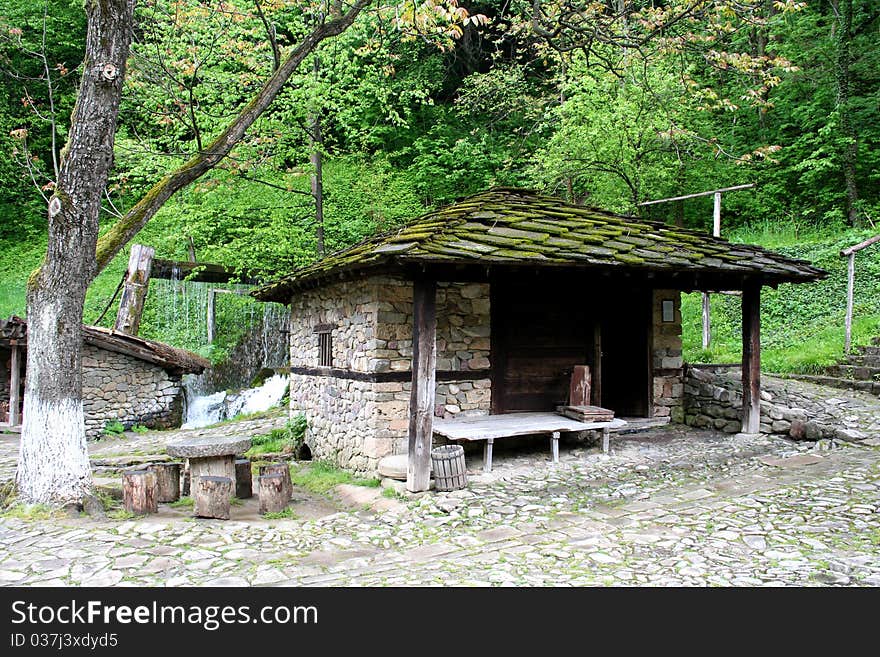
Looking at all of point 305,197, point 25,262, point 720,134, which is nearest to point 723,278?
point 305,197

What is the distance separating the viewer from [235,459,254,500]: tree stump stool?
285 inches

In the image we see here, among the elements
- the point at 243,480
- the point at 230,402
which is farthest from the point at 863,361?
the point at 230,402

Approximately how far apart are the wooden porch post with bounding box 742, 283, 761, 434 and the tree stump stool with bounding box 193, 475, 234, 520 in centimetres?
699

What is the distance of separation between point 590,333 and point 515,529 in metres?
4.17

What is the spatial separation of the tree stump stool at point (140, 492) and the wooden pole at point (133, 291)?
27.6ft

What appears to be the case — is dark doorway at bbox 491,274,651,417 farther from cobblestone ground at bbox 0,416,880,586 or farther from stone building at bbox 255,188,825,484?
cobblestone ground at bbox 0,416,880,586

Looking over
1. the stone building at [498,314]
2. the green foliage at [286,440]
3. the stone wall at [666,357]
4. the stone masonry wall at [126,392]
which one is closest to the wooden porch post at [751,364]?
the stone building at [498,314]

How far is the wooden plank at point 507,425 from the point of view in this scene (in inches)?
281

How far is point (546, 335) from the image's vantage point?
8688 mm

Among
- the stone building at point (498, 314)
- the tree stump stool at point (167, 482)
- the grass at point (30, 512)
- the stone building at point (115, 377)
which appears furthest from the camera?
the stone building at point (115, 377)

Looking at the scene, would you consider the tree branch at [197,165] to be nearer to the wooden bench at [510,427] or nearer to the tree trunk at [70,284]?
the tree trunk at [70,284]

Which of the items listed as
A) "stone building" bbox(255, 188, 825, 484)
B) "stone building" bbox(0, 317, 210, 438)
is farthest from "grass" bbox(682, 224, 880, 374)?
"stone building" bbox(0, 317, 210, 438)

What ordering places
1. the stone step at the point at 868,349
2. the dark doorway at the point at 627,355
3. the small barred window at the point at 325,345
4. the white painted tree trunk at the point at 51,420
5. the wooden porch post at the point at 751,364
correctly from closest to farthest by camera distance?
the white painted tree trunk at the point at 51,420 < the wooden porch post at the point at 751,364 < the small barred window at the point at 325,345 < the dark doorway at the point at 627,355 < the stone step at the point at 868,349

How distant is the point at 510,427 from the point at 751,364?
3.81 metres
